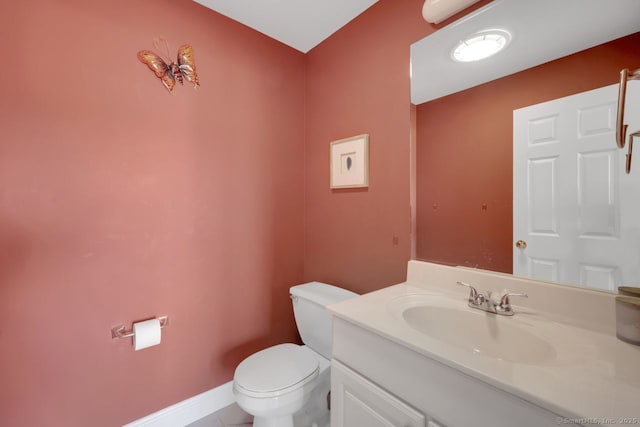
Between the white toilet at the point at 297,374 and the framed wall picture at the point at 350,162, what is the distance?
0.70 m

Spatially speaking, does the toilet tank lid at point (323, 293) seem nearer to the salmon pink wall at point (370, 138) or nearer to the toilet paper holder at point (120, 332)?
the salmon pink wall at point (370, 138)

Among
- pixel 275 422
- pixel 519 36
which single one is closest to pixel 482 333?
pixel 275 422

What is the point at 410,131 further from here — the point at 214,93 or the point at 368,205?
the point at 214,93

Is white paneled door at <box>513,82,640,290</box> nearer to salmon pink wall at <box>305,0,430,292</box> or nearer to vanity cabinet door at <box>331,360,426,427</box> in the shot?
salmon pink wall at <box>305,0,430,292</box>

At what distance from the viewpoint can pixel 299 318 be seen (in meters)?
1.60

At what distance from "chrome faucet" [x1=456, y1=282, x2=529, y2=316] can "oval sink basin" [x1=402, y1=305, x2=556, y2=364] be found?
0.9 inches

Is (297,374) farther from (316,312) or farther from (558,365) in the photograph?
(558,365)

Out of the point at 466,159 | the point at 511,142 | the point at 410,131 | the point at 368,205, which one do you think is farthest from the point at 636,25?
the point at 368,205

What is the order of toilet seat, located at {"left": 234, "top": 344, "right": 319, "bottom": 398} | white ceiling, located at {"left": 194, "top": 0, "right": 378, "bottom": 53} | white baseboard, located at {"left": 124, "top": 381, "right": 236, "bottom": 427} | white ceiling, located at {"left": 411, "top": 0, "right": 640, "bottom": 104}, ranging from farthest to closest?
white ceiling, located at {"left": 194, "top": 0, "right": 378, "bottom": 53} → white baseboard, located at {"left": 124, "top": 381, "right": 236, "bottom": 427} → toilet seat, located at {"left": 234, "top": 344, "right": 319, "bottom": 398} → white ceiling, located at {"left": 411, "top": 0, "right": 640, "bottom": 104}

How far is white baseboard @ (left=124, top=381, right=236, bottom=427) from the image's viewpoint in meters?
1.35

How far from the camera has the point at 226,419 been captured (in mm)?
1487

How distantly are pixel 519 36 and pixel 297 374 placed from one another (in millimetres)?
1765

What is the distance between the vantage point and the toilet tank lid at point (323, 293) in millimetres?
1439

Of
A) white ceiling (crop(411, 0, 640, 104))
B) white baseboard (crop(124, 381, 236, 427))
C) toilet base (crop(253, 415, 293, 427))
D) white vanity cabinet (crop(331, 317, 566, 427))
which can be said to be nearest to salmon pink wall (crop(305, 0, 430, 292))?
white ceiling (crop(411, 0, 640, 104))
